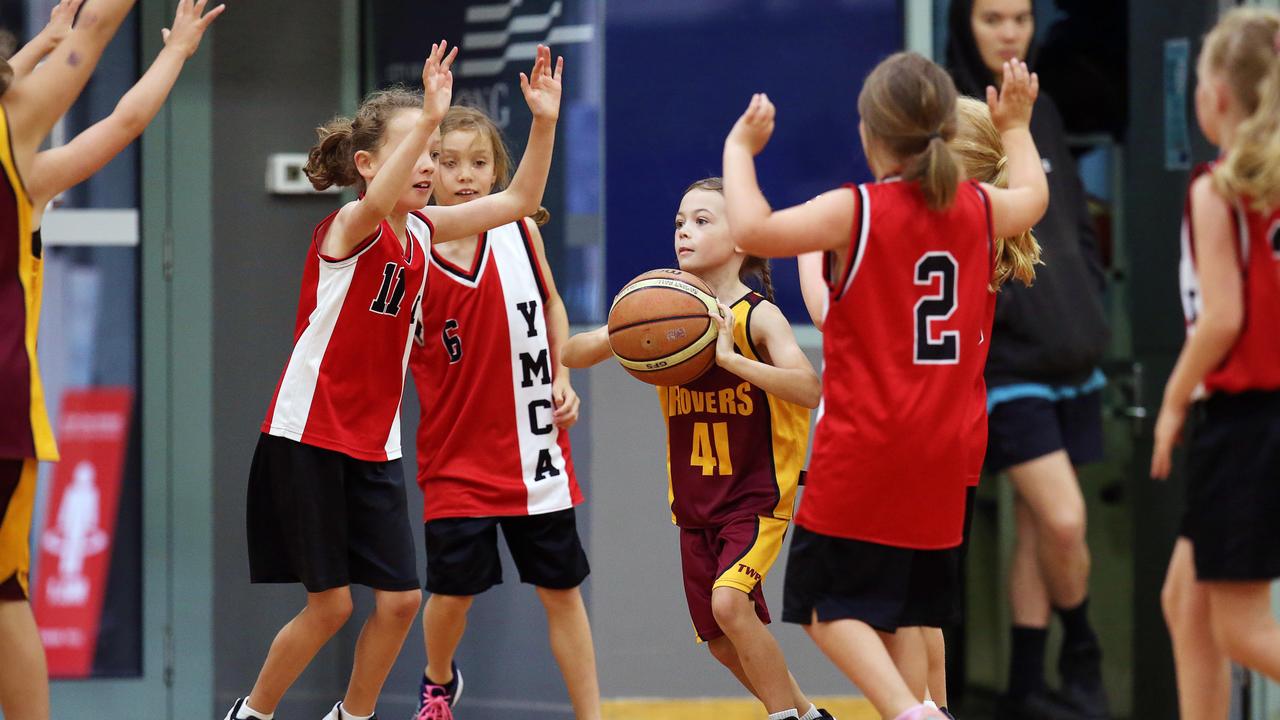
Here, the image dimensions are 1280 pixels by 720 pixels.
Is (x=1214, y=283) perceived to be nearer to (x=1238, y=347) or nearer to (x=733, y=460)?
(x=1238, y=347)

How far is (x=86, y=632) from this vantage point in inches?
225

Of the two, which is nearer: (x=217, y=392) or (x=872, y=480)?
(x=872, y=480)

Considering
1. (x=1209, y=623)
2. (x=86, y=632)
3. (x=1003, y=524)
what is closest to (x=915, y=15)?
(x=1003, y=524)

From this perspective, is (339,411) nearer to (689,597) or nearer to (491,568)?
(491,568)

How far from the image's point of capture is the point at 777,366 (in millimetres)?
4113

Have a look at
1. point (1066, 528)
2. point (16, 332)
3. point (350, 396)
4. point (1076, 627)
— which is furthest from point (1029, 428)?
point (16, 332)

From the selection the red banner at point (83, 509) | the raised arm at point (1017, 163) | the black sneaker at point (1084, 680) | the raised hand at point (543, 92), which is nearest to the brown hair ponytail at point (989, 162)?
the raised arm at point (1017, 163)

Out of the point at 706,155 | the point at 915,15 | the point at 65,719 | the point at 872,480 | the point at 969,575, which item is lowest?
the point at 65,719

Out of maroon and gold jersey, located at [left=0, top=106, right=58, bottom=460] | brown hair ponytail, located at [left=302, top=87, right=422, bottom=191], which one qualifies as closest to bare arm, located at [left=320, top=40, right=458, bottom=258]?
brown hair ponytail, located at [left=302, top=87, right=422, bottom=191]

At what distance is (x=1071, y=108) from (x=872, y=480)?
2.69 meters

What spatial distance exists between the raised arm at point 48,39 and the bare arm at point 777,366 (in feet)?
6.16

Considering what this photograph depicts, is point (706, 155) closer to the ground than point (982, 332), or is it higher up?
higher up

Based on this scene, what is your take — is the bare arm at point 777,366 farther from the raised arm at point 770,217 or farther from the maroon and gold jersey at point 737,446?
the raised arm at point 770,217

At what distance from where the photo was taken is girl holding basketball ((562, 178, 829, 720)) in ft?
13.6
